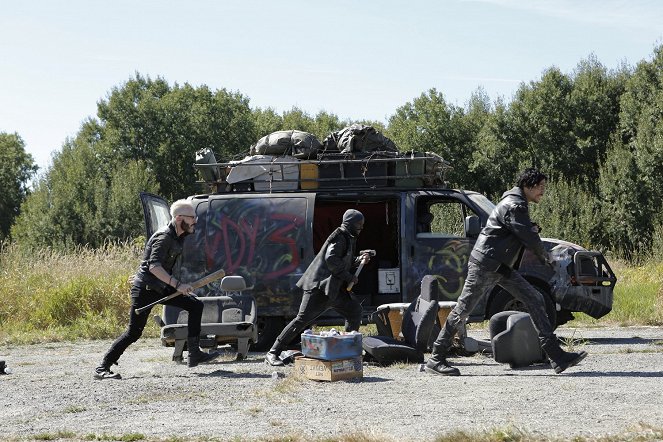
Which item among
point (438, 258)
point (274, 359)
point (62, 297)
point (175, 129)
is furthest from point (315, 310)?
point (175, 129)

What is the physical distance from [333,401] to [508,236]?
107 inches

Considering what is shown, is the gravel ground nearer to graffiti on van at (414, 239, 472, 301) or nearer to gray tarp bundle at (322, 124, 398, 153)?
graffiti on van at (414, 239, 472, 301)

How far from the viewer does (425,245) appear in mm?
12914

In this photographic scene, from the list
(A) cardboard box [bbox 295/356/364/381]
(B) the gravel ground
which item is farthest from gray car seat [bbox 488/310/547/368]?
(A) cardboard box [bbox 295/356/364/381]

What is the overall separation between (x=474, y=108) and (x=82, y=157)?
87.7ft

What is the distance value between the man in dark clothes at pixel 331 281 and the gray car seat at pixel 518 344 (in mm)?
1704

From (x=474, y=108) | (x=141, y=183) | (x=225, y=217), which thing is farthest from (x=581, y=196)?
(x=225, y=217)

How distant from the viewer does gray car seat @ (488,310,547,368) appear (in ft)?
34.0

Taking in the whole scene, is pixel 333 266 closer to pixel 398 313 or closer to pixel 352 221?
pixel 352 221

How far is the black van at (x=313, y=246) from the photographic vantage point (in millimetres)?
12883

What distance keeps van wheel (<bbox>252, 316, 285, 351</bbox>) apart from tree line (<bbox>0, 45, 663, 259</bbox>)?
27999mm

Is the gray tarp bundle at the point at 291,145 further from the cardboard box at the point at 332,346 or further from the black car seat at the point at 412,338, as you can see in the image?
the cardboard box at the point at 332,346

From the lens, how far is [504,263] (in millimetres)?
9867

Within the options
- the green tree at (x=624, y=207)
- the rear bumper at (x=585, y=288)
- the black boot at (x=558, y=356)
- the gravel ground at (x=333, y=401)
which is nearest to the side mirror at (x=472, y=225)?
the rear bumper at (x=585, y=288)
